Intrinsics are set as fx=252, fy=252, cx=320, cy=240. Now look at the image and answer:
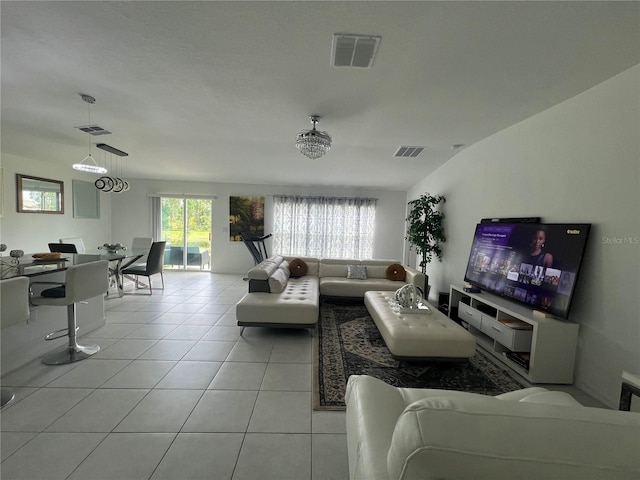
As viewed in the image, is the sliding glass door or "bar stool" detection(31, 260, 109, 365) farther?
the sliding glass door

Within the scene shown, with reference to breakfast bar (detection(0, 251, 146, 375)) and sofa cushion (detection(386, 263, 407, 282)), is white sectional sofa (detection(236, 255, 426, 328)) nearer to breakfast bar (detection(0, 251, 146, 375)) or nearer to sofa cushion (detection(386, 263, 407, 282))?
sofa cushion (detection(386, 263, 407, 282))

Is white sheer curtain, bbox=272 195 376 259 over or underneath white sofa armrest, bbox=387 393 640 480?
over

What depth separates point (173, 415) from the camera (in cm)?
171

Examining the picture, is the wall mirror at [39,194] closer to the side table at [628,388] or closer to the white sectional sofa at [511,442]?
the white sectional sofa at [511,442]

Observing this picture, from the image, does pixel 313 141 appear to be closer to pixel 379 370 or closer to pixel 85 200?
pixel 379 370

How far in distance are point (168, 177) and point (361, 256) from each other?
16.9ft

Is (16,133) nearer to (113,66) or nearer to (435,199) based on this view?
(113,66)

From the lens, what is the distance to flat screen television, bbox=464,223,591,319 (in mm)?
2092

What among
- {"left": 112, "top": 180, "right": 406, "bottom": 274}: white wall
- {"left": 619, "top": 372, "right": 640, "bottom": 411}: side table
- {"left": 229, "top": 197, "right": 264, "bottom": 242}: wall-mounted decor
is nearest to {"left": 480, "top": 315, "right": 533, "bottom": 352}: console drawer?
{"left": 619, "top": 372, "right": 640, "bottom": 411}: side table

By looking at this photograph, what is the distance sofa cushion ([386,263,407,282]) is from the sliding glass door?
15.1 feet

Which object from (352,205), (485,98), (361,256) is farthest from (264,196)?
(485,98)

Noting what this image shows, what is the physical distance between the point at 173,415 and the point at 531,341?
2.93 m

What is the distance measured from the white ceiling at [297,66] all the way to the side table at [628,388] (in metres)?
2.08

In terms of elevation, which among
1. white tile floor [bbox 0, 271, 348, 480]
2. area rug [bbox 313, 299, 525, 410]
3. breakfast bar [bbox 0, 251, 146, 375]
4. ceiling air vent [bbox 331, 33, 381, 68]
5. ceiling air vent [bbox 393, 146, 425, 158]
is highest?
ceiling air vent [bbox 393, 146, 425, 158]
